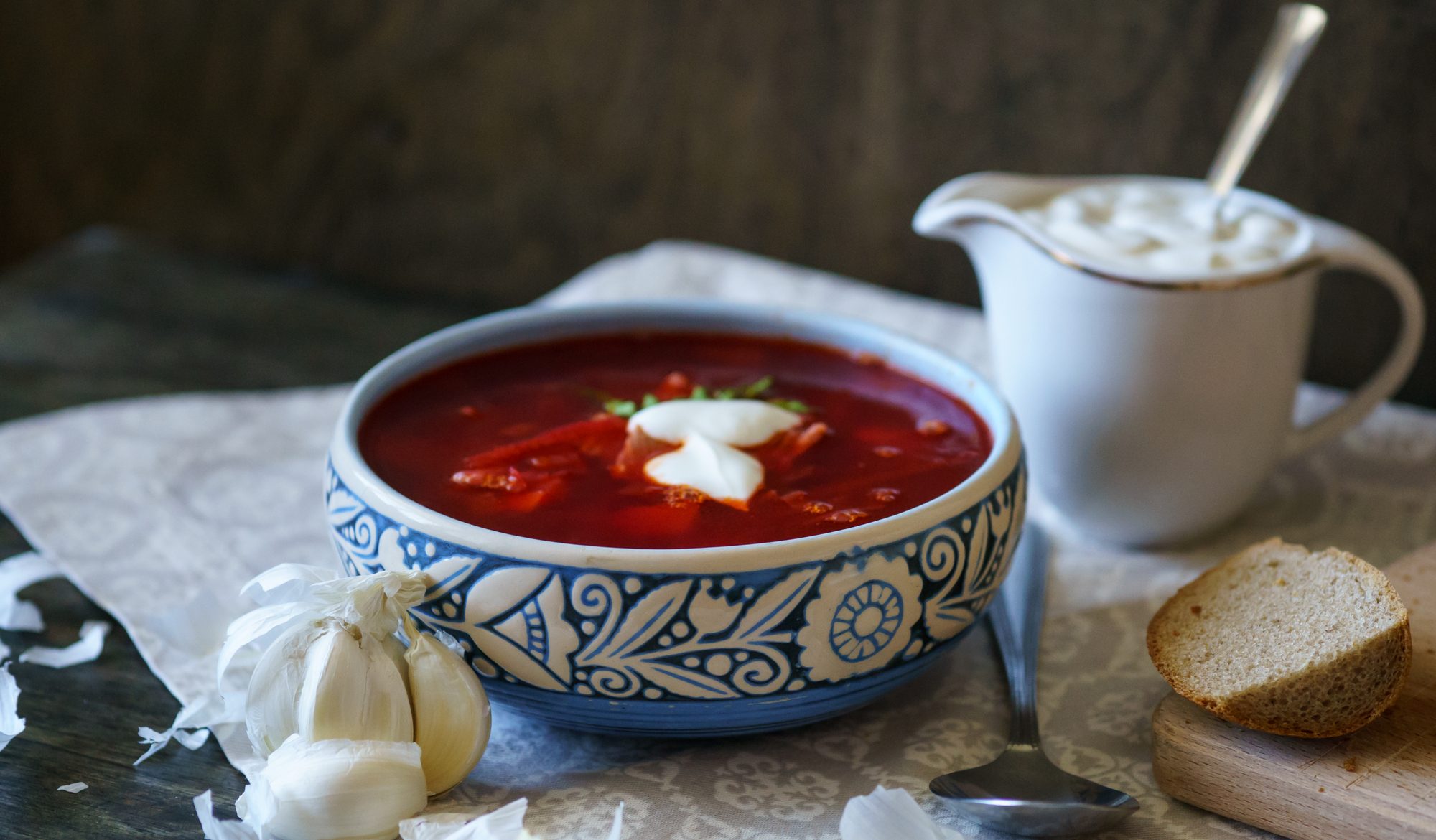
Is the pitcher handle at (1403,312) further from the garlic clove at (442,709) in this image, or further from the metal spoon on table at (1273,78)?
the garlic clove at (442,709)

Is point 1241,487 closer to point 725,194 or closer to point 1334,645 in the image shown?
point 1334,645

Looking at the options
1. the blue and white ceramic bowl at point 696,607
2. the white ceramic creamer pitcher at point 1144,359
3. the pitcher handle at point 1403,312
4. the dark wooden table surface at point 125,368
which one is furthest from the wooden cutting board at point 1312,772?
the dark wooden table surface at point 125,368

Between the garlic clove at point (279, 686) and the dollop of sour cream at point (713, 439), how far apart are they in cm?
29

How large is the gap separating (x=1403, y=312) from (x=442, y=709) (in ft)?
3.42

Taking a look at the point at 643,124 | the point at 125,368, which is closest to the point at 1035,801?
the point at 125,368

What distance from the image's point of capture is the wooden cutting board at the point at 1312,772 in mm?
876

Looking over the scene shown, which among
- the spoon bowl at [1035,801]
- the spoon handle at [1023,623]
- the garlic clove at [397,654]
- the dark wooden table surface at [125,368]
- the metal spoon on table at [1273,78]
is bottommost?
the dark wooden table surface at [125,368]

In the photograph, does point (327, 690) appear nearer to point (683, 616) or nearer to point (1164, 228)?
point (683, 616)

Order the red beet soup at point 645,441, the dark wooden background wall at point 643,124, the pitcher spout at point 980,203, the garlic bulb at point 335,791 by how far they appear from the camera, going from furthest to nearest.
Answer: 1. the dark wooden background wall at point 643,124
2. the pitcher spout at point 980,203
3. the red beet soup at point 645,441
4. the garlic bulb at point 335,791

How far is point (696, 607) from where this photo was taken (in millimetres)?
877

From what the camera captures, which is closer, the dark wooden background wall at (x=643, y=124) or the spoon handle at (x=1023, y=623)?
the spoon handle at (x=1023, y=623)

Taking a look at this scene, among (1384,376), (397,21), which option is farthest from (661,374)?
(397,21)

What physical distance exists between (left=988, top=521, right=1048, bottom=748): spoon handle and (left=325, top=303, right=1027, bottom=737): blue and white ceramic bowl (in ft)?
0.30

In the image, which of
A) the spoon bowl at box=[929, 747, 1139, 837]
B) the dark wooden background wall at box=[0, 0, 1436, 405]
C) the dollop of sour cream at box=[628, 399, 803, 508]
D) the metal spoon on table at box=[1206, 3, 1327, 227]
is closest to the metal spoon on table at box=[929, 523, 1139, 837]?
the spoon bowl at box=[929, 747, 1139, 837]
